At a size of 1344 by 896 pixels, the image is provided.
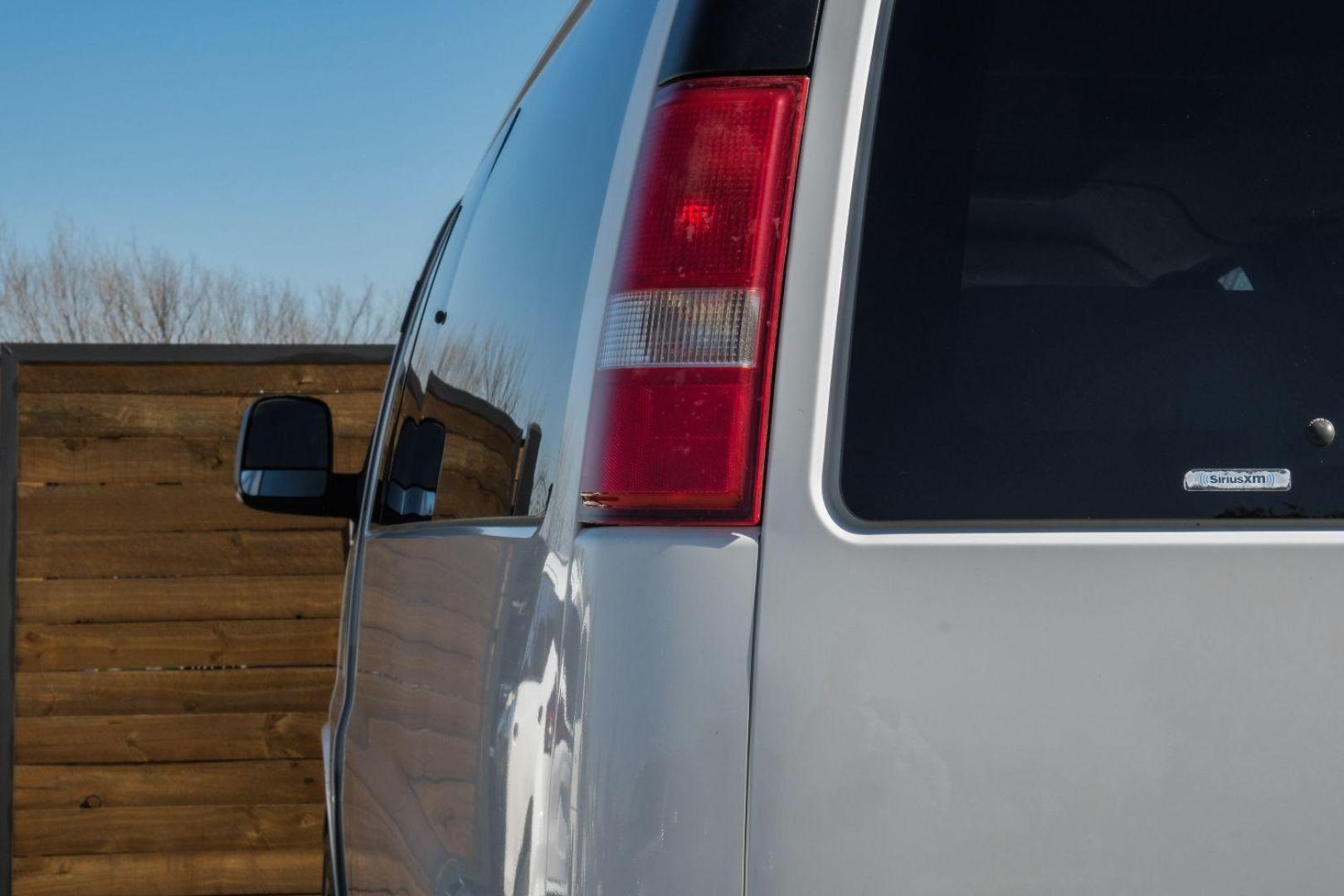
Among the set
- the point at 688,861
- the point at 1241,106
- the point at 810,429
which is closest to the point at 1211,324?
the point at 1241,106

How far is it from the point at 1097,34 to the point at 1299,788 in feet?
2.07

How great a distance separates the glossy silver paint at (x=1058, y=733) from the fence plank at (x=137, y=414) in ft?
13.3

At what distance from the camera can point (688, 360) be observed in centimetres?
116

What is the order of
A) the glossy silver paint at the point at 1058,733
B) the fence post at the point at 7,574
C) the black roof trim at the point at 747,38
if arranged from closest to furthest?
the glossy silver paint at the point at 1058,733 < the black roof trim at the point at 747,38 < the fence post at the point at 7,574

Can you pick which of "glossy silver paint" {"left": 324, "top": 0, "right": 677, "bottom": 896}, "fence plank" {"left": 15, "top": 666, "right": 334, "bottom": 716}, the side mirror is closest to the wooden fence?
"fence plank" {"left": 15, "top": 666, "right": 334, "bottom": 716}

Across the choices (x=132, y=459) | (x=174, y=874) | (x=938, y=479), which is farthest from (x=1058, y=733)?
(x=174, y=874)

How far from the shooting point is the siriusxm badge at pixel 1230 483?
3.76 feet

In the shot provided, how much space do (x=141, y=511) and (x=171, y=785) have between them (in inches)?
37.3

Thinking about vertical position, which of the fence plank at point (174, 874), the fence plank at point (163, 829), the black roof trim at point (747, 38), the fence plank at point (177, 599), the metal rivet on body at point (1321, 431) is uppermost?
the black roof trim at point (747, 38)

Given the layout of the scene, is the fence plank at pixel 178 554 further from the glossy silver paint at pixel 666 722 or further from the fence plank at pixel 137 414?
the glossy silver paint at pixel 666 722

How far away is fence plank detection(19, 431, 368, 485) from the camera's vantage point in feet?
16.4

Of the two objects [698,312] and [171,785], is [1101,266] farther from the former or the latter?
[171,785]

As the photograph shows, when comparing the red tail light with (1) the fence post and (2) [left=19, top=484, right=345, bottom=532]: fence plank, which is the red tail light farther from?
(1) the fence post

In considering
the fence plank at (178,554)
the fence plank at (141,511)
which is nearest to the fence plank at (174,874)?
the fence plank at (178,554)
